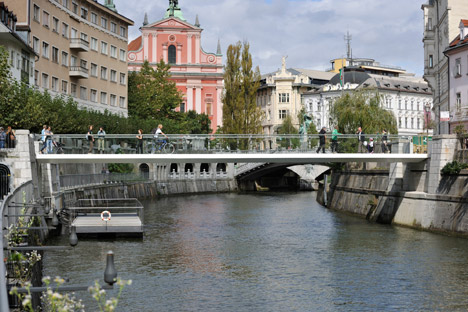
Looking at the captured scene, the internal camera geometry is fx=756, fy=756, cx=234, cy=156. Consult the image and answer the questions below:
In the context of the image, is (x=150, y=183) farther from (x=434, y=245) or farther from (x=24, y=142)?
(x=434, y=245)

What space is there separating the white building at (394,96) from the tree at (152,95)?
137ft

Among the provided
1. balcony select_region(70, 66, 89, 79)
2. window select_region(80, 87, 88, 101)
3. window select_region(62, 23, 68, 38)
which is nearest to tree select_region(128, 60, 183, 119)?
window select_region(80, 87, 88, 101)

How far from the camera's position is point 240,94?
8219cm

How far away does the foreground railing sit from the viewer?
38.1 meters

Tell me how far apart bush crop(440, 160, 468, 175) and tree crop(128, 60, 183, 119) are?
55.9 metres

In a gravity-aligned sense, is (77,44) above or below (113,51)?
below

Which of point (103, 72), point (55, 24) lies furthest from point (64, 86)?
point (103, 72)

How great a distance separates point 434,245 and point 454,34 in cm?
3116

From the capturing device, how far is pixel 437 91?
6706cm

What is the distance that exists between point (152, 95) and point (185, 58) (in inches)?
875

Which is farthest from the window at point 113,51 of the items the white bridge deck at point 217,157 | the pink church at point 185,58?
the white bridge deck at point 217,157

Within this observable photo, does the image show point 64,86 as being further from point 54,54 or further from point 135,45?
point 135,45

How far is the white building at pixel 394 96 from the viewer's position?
422ft

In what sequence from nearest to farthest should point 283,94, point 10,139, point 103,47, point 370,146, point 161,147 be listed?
1. point 10,139
2. point 161,147
3. point 370,146
4. point 103,47
5. point 283,94
